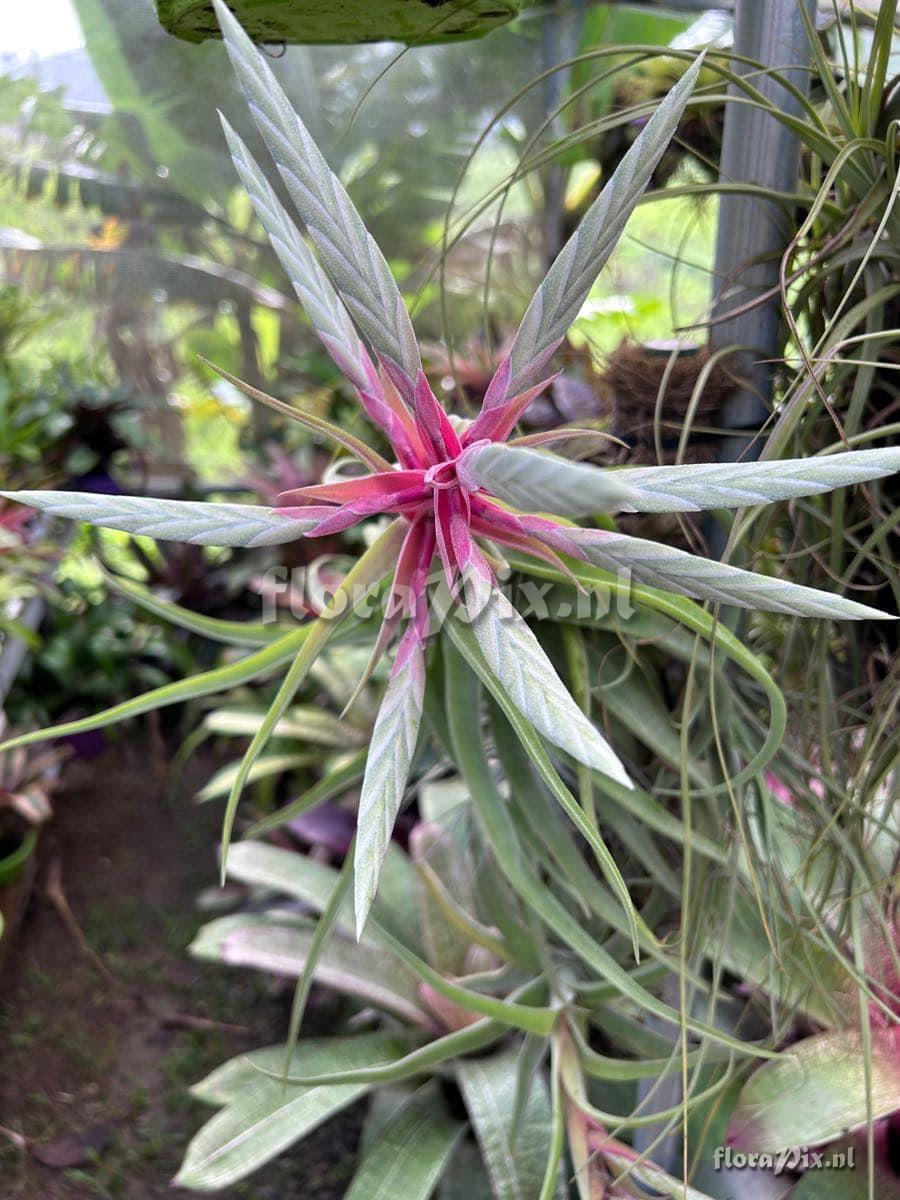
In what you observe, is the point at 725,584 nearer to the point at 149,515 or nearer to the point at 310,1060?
the point at 149,515

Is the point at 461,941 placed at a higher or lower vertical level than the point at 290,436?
lower

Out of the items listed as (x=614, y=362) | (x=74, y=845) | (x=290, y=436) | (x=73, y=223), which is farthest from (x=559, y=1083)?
(x=73, y=223)

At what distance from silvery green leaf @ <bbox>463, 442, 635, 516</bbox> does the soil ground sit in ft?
2.74

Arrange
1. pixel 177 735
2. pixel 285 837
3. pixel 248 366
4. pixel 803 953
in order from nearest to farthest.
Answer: pixel 803 953 < pixel 285 837 < pixel 177 735 < pixel 248 366

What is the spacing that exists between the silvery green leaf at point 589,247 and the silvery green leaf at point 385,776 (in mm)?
117

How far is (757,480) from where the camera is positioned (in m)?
0.29

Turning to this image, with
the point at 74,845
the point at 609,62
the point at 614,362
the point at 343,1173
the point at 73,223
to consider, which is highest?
the point at 609,62

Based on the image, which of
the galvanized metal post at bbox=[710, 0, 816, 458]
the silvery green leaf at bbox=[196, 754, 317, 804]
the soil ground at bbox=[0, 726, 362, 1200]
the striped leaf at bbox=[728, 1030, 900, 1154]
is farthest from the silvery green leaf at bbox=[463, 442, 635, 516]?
the silvery green leaf at bbox=[196, 754, 317, 804]

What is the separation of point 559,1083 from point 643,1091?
3.8 inches

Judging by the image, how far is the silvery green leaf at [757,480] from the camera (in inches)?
11.2

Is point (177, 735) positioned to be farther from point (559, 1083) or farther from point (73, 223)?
point (559, 1083)

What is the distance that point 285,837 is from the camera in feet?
3.80

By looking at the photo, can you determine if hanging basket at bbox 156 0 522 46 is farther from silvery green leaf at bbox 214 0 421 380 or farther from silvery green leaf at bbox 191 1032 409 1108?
silvery green leaf at bbox 191 1032 409 1108

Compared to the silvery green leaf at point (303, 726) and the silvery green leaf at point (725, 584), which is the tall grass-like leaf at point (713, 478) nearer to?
the silvery green leaf at point (725, 584)
